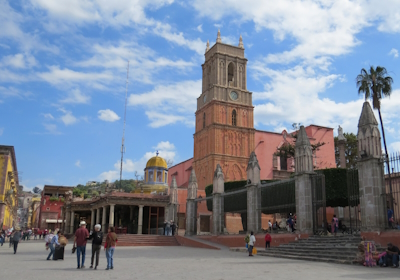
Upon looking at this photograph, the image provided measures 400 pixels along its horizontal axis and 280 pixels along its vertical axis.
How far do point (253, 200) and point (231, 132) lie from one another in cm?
2619

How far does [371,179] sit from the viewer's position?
14.1 meters

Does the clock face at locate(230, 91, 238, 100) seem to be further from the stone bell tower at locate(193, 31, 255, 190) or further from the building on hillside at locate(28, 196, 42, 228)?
the building on hillside at locate(28, 196, 42, 228)

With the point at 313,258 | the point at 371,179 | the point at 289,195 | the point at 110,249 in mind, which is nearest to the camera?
the point at 110,249

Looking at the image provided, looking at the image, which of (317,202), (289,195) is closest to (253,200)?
(289,195)

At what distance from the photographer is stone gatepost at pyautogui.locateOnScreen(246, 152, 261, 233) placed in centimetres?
2142

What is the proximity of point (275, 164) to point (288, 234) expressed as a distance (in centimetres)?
3101

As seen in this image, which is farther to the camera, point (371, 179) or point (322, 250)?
point (322, 250)

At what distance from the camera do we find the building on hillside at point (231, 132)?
46.6 m

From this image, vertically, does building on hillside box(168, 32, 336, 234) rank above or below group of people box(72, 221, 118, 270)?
above

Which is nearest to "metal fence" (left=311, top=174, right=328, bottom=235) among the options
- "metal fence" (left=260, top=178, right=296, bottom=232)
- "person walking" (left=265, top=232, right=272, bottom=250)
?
"metal fence" (left=260, top=178, right=296, bottom=232)

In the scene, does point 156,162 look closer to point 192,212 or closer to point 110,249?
point 192,212

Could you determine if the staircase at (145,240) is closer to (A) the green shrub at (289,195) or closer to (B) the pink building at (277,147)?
(A) the green shrub at (289,195)

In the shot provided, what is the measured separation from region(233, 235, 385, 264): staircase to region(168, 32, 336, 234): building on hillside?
2860cm

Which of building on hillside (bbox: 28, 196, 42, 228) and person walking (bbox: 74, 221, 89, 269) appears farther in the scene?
building on hillside (bbox: 28, 196, 42, 228)
